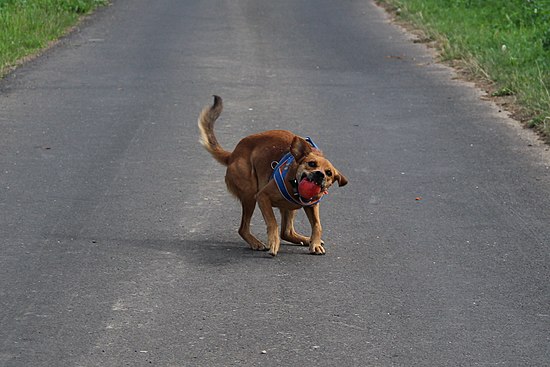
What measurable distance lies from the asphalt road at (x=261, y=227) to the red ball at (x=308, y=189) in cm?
43

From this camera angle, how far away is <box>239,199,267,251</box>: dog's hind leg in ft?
22.6

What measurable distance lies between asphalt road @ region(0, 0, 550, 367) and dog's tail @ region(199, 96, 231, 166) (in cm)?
45

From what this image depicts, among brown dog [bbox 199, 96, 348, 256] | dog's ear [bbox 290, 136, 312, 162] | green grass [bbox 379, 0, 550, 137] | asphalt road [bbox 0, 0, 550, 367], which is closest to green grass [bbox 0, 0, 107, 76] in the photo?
asphalt road [bbox 0, 0, 550, 367]

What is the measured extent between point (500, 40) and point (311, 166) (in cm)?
896

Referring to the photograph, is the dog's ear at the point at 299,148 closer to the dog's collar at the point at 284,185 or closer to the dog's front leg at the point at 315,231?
the dog's collar at the point at 284,185

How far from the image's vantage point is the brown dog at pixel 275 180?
6.39m

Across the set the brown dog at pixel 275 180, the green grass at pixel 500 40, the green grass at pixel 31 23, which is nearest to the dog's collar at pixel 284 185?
the brown dog at pixel 275 180

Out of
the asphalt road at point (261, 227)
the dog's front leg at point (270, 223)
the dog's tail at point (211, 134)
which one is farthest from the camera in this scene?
the dog's tail at point (211, 134)

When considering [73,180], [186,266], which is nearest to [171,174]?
[73,180]

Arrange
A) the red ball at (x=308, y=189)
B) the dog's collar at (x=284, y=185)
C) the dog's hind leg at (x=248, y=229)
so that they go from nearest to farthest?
the red ball at (x=308, y=189) → the dog's collar at (x=284, y=185) → the dog's hind leg at (x=248, y=229)

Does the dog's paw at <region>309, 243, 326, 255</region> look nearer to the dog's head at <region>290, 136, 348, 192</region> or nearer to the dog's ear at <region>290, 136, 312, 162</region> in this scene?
the dog's head at <region>290, 136, 348, 192</region>

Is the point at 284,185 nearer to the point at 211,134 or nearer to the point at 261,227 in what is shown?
the point at 261,227

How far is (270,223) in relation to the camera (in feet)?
22.0

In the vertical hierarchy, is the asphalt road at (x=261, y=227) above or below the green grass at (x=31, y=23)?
above
